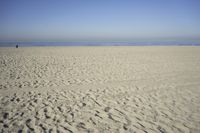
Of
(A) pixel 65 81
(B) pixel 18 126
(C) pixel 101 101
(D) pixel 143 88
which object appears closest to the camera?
(B) pixel 18 126

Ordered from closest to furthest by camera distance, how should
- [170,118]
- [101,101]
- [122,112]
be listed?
1. [170,118]
2. [122,112]
3. [101,101]

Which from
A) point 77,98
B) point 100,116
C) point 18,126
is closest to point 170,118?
point 100,116

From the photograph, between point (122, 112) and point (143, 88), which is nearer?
point (122, 112)

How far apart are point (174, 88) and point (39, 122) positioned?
19.7 ft

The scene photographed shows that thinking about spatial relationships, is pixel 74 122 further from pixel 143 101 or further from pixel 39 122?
pixel 143 101

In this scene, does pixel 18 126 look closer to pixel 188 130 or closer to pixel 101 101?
pixel 101 101

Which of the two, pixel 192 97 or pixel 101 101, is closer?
pixel 101 101

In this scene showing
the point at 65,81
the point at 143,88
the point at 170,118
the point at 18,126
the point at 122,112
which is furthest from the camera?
the point at 65,81

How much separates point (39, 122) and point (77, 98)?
1872mm

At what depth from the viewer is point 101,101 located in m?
5.39

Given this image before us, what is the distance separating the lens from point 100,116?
14.2 ft

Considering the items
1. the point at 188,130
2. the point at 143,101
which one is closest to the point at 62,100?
the point at 143,101

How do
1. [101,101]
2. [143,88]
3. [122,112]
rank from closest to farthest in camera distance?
[122,112]
[101,101]
[143,88]

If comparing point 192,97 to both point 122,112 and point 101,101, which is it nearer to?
point 122,112
